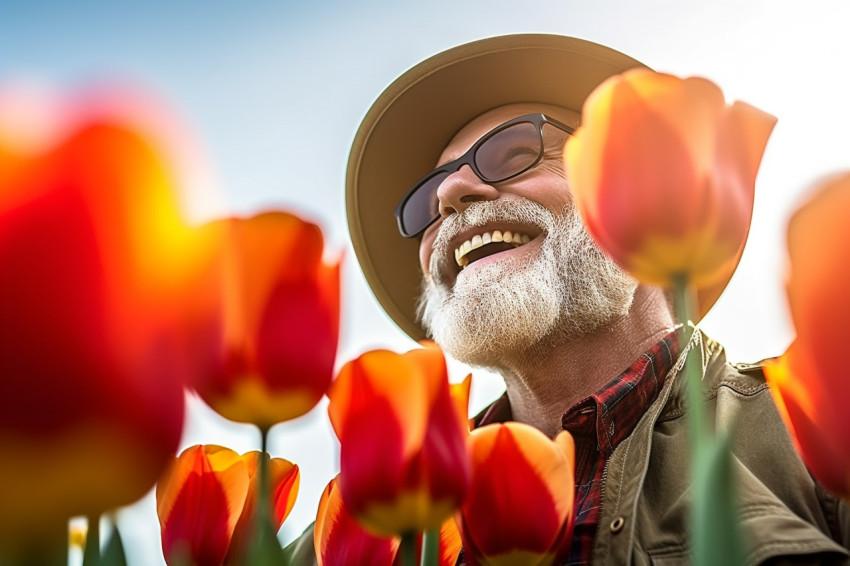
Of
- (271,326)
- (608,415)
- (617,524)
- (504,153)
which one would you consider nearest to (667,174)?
(271,326)

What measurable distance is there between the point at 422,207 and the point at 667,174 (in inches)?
78.3

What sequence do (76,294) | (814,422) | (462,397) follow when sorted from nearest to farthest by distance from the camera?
(76,294)
(814,422)
(462,397)

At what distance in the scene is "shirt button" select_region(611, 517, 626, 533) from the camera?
1.10 m

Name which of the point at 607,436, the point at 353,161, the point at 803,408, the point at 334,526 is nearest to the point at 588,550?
the point at 607,436

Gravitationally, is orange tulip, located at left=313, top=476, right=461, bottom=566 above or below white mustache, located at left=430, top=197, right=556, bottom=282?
below

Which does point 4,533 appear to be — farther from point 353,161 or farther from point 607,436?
point 353,161

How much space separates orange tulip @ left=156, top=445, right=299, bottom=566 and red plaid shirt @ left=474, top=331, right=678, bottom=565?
867 millimetres

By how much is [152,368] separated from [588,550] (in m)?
0.98

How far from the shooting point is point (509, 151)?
216cm

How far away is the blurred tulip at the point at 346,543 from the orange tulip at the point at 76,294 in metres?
0.25

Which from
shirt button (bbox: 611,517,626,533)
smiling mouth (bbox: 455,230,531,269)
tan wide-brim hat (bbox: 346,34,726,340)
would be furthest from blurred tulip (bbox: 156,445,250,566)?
tan wide-brim hat (bbox: 346,34,726,340)

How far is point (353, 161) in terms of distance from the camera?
8.41 ft

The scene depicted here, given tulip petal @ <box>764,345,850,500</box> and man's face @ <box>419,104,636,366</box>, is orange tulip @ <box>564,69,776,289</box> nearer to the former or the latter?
tulip petal @ <box>764,345,850,500</box>

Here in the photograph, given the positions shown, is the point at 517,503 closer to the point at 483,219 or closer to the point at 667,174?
the point at 667,174
